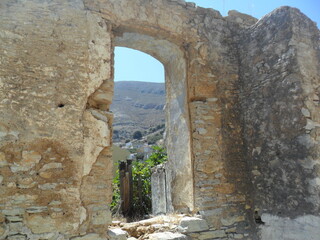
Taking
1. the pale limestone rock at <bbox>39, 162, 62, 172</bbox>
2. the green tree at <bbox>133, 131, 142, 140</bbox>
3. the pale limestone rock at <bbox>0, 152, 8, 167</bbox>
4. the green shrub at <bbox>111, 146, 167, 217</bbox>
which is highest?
the green tree at <bbox>133, 131, 142, 140</bbox>

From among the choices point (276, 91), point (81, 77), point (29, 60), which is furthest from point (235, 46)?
point (29, 60)

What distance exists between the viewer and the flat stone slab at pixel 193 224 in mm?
3570

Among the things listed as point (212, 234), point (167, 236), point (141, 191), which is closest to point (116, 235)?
point (167, 236)

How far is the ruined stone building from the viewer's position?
2.85 m

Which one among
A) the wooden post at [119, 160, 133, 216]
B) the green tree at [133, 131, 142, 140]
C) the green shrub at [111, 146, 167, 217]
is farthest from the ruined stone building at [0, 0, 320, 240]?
the green tree at [133, 131, 142, 140]

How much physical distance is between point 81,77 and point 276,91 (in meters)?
2.52

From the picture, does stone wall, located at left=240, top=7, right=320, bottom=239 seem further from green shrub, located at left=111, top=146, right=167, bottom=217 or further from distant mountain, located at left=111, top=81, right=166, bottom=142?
distant mountain, located at left=111, top=81, right=166, bottom=142

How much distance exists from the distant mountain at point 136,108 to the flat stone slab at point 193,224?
126ft

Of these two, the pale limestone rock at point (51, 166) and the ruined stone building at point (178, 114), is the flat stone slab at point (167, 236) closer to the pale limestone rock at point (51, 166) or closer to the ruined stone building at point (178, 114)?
the ruined stone building at point (178, 114)

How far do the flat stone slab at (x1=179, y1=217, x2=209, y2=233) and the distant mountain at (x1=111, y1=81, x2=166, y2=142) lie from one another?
1515 inches

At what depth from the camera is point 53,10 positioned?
10.8ft

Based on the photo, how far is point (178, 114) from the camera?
426 centimetres

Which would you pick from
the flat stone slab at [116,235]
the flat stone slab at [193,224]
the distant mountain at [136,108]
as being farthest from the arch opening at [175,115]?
the distant mountain at [136,108]

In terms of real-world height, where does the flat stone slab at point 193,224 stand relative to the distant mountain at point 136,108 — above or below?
below
